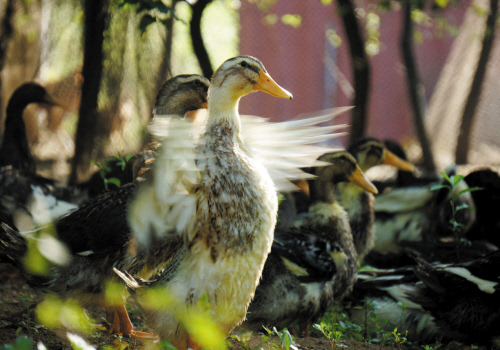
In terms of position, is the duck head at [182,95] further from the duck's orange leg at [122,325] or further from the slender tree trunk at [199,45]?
the duck's orange leg at [122,325]

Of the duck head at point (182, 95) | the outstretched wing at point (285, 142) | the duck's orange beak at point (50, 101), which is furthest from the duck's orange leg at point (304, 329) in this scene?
the duck's orange beak at point (50, 101)

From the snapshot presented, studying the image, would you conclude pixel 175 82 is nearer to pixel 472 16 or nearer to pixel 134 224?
pixel 134 224

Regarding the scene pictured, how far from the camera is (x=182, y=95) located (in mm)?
3807

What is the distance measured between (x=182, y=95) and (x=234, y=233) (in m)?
1.72

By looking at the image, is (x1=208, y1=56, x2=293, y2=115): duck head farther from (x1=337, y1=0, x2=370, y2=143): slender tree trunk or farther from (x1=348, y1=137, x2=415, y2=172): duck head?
(x1=337, y1=0, x2=370, y2=143): slender tree trunk

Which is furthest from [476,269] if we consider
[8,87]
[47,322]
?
[8,87]

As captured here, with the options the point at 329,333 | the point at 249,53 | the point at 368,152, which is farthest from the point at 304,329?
the point at 249,53

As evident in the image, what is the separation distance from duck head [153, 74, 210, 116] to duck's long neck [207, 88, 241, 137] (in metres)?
1.19

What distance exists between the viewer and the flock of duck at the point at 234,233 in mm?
2395

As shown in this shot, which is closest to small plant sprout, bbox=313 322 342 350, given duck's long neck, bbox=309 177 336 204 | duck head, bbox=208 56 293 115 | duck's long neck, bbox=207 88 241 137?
duck's long neck, bbox=207 88 241 137

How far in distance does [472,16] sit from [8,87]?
25.8ft

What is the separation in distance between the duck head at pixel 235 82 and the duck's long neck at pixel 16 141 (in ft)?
Answer: 10.9

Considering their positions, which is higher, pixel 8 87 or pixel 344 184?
pixel 8 87

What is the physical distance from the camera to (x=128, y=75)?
16.2 feet
